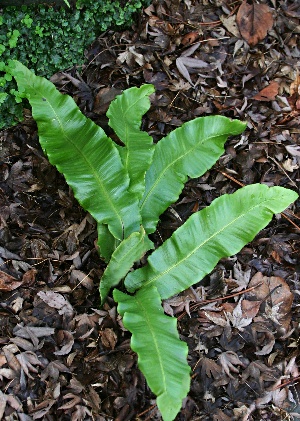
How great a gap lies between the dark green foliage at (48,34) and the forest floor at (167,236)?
0.09m

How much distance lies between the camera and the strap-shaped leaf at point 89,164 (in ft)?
8.77

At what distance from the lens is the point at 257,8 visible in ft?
11.1

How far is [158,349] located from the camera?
2.35 m

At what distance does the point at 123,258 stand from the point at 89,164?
57 cm

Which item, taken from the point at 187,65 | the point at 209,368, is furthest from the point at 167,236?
the point at 187,65

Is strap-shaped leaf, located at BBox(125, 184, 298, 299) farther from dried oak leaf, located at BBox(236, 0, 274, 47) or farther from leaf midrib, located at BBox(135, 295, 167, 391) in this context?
dried oak leaf, located at BBox(236, 0, 274, 47)

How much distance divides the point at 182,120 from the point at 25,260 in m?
1.37

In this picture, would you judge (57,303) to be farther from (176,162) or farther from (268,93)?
(268,93)

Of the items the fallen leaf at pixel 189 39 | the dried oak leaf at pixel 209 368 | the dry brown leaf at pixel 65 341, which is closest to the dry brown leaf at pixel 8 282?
the dry brown leaf at pixel 65 341

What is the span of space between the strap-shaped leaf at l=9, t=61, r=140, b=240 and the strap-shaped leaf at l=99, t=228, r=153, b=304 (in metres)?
0.16

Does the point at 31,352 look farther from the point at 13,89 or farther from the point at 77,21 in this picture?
the point at 77,21

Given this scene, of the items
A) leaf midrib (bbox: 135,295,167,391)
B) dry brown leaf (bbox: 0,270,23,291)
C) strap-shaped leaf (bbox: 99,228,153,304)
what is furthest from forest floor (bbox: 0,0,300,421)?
leaf midrib (bbox: 135,295,167,391)

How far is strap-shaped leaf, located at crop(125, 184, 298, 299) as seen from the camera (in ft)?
8.75

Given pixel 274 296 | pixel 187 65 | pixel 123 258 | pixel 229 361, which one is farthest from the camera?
pixel 187 65
